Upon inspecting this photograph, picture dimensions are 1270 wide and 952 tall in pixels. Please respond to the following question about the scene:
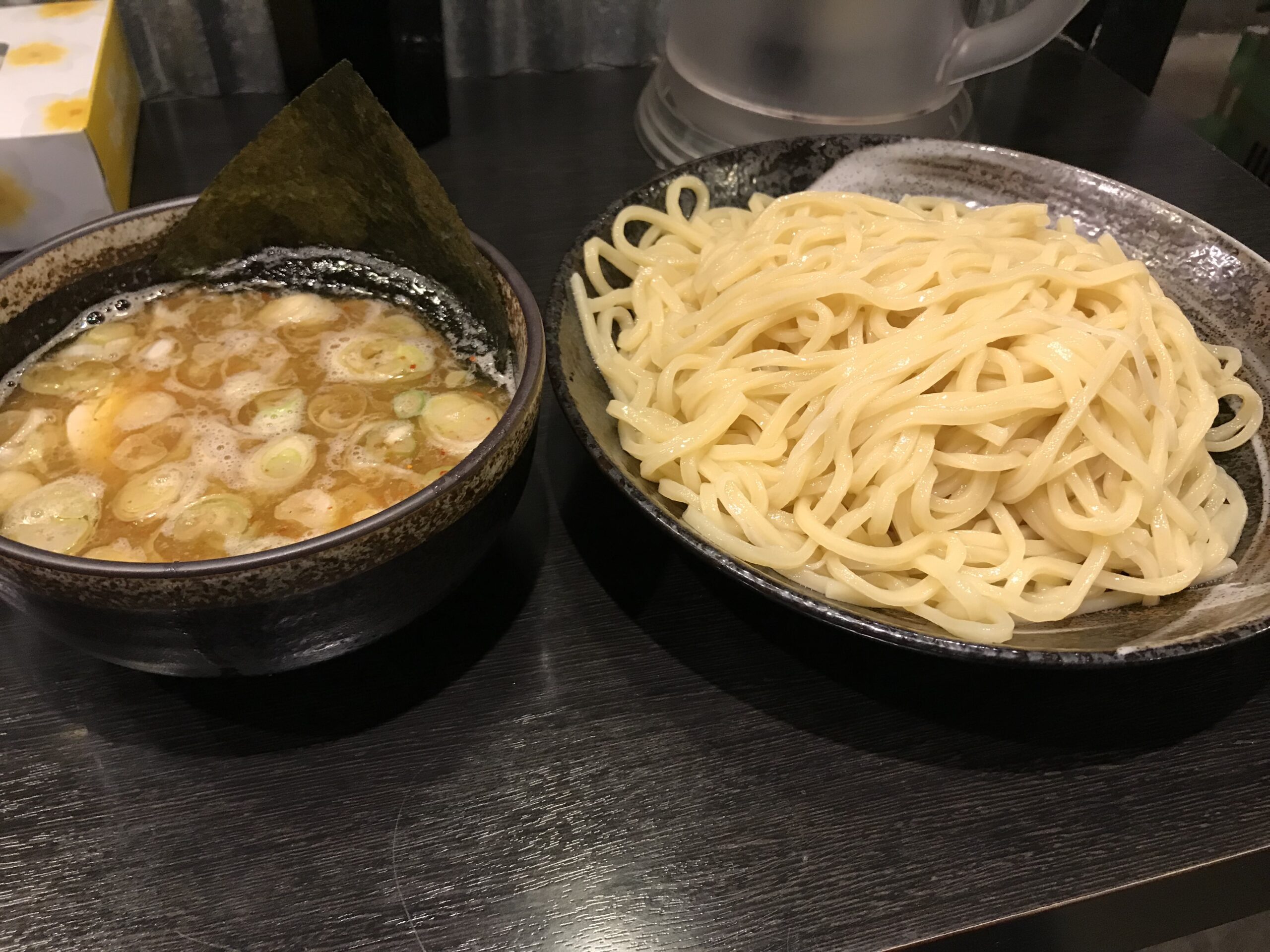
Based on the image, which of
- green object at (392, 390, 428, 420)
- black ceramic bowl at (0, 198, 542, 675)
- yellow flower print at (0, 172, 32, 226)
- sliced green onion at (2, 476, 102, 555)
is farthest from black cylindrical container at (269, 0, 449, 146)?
sliced green onion at (2, 476, 102, 555)

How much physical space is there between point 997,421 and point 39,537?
1.13m

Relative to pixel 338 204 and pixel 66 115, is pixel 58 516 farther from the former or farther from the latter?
pixel 66 115

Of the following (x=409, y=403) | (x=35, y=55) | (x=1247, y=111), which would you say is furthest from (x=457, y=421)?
(x=1247, y=111)

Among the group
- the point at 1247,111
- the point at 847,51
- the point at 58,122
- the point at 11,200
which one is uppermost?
the point at 847,51

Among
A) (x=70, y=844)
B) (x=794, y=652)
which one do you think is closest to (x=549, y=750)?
(x=794, y=652)

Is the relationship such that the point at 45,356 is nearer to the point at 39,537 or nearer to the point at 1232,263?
the point at 39,537

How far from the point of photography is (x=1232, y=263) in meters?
1.38

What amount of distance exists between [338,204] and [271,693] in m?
0.63

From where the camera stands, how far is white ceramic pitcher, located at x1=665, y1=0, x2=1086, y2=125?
5.64 feet

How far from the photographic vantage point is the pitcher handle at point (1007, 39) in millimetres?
1682

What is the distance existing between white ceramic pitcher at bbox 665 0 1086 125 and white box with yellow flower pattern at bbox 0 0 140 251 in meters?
1.20

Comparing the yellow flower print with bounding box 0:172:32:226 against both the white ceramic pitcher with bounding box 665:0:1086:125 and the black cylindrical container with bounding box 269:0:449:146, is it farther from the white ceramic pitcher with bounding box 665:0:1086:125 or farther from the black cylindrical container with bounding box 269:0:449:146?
the white ceramic pitcher with bounding box 665:0:1086:125

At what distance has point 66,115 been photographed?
5.15 ft

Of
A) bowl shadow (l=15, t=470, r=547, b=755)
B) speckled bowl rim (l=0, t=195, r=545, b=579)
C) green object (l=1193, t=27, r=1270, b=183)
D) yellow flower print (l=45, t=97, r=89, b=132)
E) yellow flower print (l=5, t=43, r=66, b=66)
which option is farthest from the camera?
green object (l=1193, t=27, r=1270, b=183)
